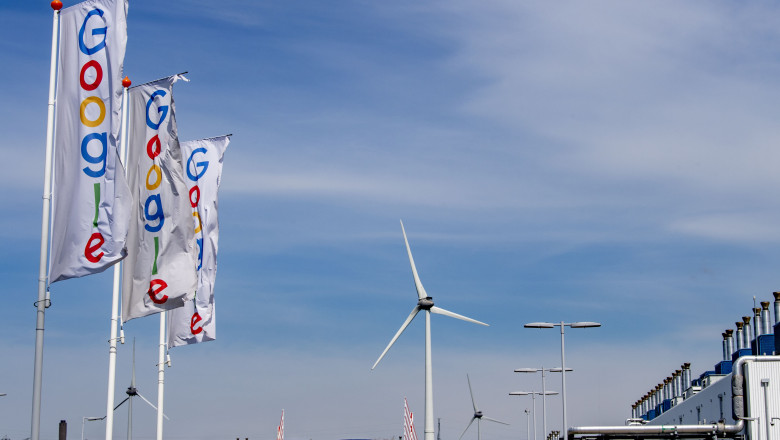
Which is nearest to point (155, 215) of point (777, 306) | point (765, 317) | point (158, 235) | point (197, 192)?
point (158, 235)

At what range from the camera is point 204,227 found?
42.2m

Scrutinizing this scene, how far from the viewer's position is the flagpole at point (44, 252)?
2405 centimetres

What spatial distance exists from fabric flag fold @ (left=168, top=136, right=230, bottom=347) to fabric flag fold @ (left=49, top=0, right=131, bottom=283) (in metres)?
14.7

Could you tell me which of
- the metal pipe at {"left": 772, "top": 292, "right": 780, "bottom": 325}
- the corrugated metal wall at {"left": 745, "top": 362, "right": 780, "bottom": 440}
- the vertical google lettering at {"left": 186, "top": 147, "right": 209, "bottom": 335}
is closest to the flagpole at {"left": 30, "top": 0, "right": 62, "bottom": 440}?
the vertical google lettering at {"left": 186, "top": 147, "right": 209, "bottom": 335}

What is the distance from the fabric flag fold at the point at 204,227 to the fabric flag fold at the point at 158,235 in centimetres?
879

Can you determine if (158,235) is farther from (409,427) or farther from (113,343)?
(409,427)

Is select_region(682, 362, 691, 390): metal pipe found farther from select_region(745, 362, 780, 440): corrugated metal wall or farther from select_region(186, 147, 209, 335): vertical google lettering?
select_region(186, 147, 209, 335): vertical google lettering

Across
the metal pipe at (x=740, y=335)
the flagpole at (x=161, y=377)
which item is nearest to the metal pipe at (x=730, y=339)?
the metal pipe at (x=740, y=335)

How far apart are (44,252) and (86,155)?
2856 millimetres

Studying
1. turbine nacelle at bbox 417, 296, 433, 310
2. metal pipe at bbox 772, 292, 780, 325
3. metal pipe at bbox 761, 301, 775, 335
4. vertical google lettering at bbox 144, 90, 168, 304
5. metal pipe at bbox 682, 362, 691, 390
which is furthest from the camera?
metal pipe at bbox 682, 362, 691, 390

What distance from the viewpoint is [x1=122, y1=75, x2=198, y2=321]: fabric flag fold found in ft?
104

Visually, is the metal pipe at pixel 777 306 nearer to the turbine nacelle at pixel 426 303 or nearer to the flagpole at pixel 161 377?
the turbine nacelle at pixel 426 303

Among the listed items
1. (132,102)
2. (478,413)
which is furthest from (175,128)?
(478,413)

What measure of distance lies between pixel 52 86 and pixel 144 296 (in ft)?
26.9
